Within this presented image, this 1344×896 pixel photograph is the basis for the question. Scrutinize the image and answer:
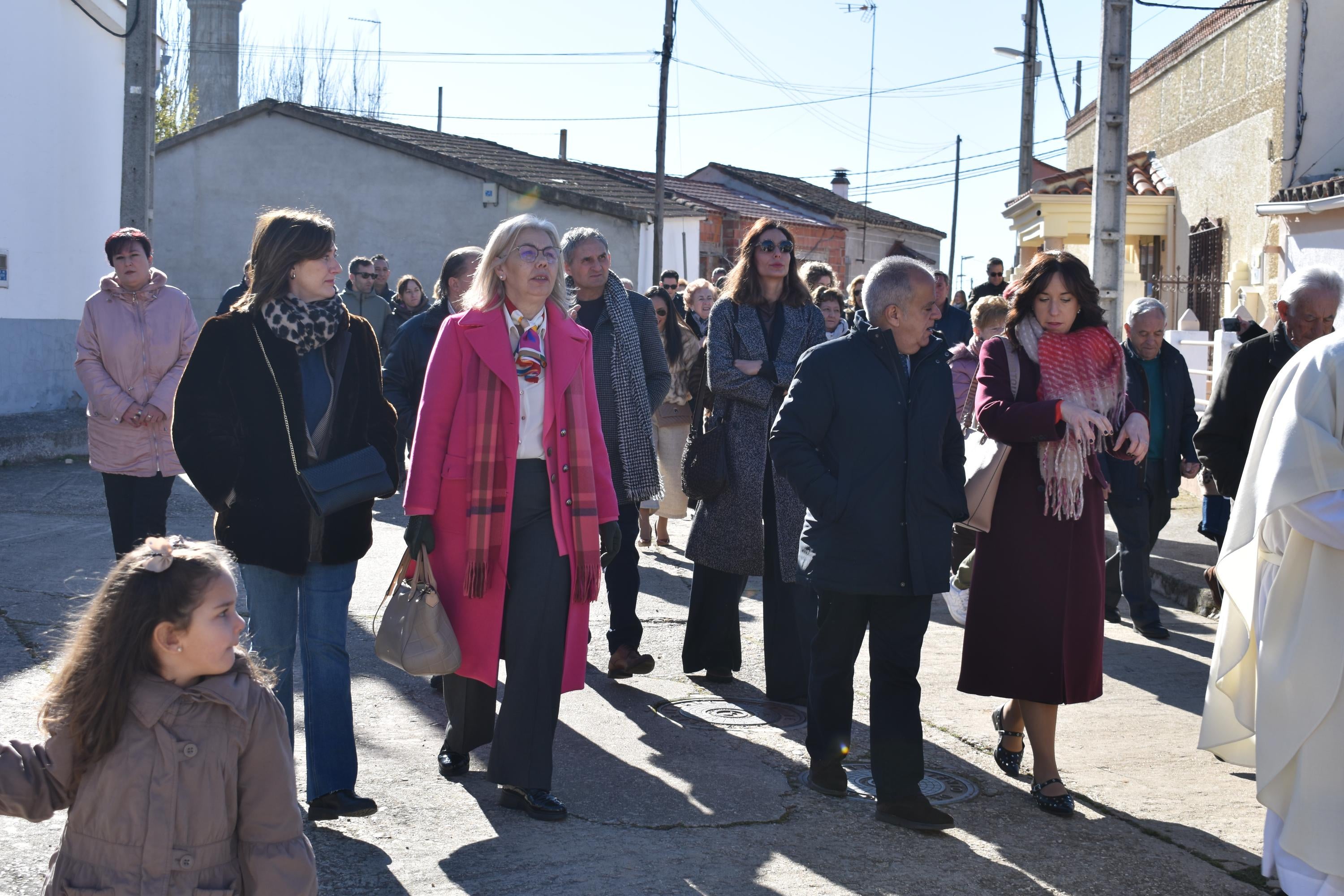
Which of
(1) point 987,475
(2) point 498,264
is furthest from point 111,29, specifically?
(1) point 987,475

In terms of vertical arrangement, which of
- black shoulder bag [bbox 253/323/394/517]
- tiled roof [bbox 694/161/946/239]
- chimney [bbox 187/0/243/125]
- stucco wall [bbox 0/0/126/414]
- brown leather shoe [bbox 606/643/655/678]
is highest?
chimney [bbox 187/0/243/125]

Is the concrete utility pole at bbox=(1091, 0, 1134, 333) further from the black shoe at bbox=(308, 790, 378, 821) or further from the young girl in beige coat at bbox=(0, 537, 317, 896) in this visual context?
the young girl in beige coat at bbox=(0, 537, 317, 896)

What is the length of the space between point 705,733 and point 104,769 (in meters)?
3.38

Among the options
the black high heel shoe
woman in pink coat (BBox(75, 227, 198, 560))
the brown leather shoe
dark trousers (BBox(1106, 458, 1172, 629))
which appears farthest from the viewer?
dark trousers (BBox(1106, 458, 1172, 629))

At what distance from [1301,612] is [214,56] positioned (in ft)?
195

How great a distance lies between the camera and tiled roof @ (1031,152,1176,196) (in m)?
24.9

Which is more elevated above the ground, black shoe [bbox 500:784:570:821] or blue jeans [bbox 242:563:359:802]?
blue jeans [bbox 242:563:359:802]

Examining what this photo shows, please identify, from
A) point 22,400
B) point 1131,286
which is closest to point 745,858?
point 22,400

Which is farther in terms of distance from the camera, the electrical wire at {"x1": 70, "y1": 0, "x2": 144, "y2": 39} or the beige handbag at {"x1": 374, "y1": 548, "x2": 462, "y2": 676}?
the electrical wire at {"x1": 70, "y1": 0, "x2": 144, "y2": 39}

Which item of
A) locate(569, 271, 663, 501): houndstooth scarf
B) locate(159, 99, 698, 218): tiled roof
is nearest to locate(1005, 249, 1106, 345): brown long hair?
locate(569, 271, 663, 501): houndstooth scarf

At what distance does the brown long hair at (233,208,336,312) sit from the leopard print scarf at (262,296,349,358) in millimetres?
44

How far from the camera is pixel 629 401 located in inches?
253

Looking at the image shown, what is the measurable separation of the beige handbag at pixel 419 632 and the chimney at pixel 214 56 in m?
55.0

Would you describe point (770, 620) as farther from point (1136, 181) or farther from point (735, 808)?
point (1136, 181)
